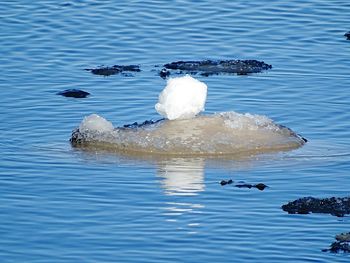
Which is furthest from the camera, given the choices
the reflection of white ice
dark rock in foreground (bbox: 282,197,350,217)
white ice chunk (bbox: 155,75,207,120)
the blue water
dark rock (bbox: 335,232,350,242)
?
white ice chunk (bbox: 155,75,207,120)

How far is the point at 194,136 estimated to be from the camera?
2247 cm

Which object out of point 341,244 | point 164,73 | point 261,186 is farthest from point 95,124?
point 341,244

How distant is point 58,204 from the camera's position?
19.5 m

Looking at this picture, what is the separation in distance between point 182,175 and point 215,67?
7.67 m

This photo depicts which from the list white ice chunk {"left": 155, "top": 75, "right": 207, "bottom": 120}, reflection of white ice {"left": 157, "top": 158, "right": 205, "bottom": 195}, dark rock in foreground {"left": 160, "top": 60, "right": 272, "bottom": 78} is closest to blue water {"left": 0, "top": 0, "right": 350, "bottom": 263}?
reflection of white ice {"left": 157, "top": 158, "right": 205, "bottom": 195}

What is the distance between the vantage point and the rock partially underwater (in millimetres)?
22266

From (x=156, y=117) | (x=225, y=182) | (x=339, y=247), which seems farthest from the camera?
(x=156, y=117)

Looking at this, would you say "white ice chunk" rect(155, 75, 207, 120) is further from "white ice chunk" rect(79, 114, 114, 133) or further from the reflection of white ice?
the reflection of white ice

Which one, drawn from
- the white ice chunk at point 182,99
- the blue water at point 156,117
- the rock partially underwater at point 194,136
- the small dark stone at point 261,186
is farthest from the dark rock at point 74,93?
the small dark stone at point 261,186

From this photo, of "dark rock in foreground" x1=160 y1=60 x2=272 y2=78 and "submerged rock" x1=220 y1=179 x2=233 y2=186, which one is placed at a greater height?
"dark rock in foreground" x1=160 y1=60 x2=272 y2=78

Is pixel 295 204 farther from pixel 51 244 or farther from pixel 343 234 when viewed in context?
pixel 51 244

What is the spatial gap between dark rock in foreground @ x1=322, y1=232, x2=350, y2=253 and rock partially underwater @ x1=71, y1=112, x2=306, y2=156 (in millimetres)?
4419

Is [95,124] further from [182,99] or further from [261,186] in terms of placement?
[261,186]

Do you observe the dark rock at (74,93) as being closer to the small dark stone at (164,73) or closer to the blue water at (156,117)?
the blue water at (156,117)
